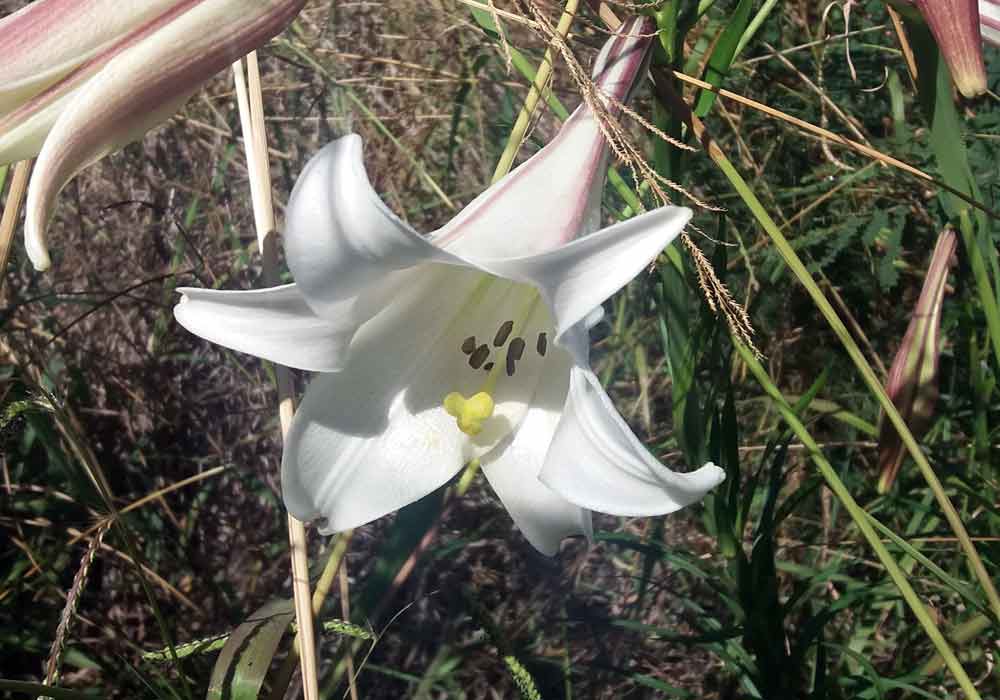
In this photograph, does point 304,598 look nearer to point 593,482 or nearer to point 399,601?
point 593,482

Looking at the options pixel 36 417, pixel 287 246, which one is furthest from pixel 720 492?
pixel 36 417

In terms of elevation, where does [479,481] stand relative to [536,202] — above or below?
below

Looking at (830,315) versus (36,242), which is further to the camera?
(830,315)

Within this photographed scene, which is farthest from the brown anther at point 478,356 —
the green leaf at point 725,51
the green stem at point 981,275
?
the green stem at point 981,275

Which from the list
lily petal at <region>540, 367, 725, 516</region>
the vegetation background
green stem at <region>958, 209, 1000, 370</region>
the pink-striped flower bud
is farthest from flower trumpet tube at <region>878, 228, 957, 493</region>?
lily petal at <region>540, 367, 725, 516</region>

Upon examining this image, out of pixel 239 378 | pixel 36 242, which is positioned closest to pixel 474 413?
pixel 36 242

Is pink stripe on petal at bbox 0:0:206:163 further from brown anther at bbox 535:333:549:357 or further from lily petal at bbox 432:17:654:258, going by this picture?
brown anther at bbox 535:333:549:357

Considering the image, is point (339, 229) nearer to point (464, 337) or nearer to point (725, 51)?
point (464, 337)
